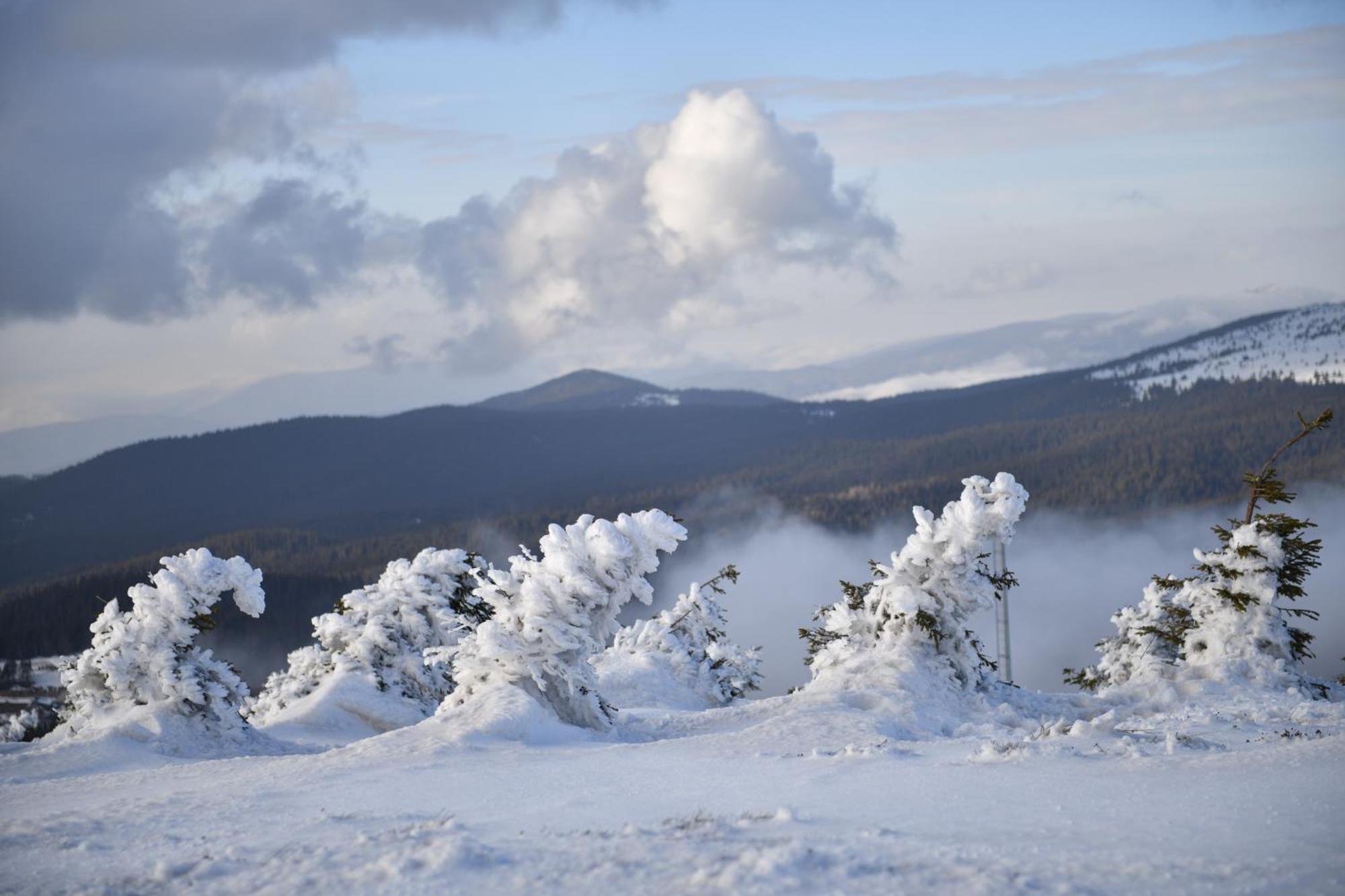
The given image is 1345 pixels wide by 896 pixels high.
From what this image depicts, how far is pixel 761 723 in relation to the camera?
18.9 meters

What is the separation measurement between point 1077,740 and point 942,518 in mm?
8091

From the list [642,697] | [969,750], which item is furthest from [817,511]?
[969,750]

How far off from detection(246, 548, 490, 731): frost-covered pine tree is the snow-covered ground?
11411mm

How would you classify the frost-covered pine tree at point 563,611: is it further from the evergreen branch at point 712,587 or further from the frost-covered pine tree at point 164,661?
the evergreen branch at point 712,587

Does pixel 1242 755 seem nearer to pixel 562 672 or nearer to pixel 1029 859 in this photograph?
pixel 1029 859

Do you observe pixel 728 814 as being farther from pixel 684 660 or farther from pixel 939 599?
pixel 684 660

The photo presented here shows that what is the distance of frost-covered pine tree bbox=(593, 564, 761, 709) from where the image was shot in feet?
98.4

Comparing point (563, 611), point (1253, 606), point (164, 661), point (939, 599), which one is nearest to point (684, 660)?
point (939, 599)

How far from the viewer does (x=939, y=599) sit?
22.6m

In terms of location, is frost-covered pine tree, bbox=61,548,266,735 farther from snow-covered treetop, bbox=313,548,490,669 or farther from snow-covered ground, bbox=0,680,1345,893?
snow-covered treetop, bbox=313,548,490,669

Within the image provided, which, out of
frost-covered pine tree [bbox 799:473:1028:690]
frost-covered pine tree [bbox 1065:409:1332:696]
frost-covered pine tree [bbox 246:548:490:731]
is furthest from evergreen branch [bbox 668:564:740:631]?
frost-covered pine tree [bbox 1065:409:1332:696]

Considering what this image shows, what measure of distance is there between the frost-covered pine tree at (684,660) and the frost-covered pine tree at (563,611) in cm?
934

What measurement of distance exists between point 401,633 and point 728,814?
21.2 metres

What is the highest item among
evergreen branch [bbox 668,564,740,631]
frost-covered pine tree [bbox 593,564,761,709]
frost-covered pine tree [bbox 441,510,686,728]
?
frost-covered pine tree [bbox 441,510,686,728]
